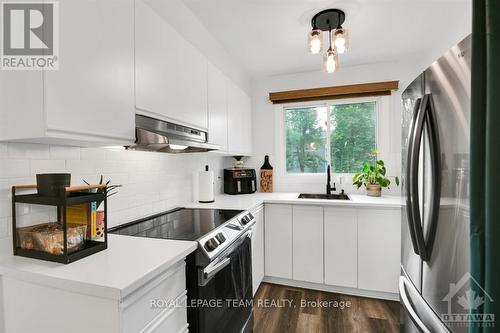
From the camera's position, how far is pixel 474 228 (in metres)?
0.76

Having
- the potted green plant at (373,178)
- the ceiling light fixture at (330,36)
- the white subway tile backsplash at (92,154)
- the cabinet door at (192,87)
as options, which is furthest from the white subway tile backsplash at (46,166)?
the potted green plant at (373,178)

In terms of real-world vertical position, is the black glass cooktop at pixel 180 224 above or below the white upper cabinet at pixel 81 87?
below

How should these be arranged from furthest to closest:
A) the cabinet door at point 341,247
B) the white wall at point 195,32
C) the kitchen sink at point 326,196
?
1. the kitchen sink at point 326,196
2. the cabinet door at point 341,247
3. the white wall at point 195,32

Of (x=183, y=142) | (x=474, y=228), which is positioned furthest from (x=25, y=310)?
(x=474, y=228)

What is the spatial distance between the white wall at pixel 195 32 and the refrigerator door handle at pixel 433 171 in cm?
140

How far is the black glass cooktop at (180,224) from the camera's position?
1217 mm

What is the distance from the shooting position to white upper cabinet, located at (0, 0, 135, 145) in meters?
0.79

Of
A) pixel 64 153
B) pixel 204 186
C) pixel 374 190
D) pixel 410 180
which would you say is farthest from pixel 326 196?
pixel 64 153

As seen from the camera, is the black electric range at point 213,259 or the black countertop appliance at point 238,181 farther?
the black countertop appliance at point 238,181

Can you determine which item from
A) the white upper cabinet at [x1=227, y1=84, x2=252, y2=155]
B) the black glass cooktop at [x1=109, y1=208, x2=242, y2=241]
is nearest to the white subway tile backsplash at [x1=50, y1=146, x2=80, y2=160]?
the black glass cooktop at [x1=109, y1=208, x2=242, y2=241]

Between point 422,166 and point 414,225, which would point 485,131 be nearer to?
point 422,166

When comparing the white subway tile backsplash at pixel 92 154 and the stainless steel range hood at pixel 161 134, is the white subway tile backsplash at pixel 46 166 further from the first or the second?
the stainless steel range hood at pixel 161 134

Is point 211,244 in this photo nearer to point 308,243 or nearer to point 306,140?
point 308,243

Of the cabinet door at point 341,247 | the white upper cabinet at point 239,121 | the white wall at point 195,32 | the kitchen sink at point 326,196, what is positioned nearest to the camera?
the white wall at point 195,32
